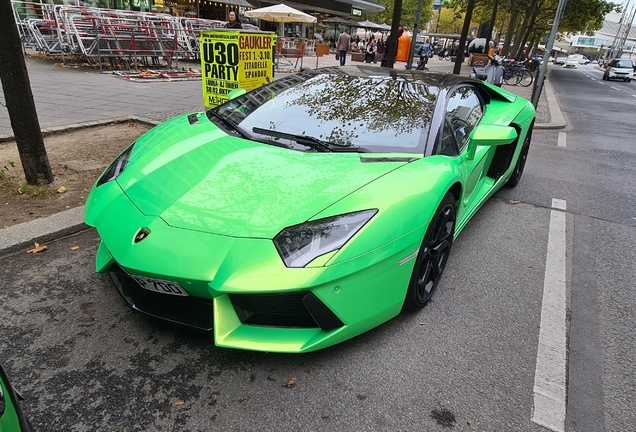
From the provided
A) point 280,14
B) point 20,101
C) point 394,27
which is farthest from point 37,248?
point 280,14

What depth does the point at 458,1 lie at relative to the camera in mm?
32219

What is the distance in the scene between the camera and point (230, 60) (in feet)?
17.0

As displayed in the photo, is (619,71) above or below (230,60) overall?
below

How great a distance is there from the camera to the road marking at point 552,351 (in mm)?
1845

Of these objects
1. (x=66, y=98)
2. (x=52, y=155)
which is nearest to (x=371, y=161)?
(x=52, y=155)

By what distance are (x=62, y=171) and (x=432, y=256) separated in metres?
3.68

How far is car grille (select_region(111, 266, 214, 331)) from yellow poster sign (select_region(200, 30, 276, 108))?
3.80m

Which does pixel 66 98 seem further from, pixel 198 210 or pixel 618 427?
pixel 618 427

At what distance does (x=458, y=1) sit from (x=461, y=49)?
21601 mm

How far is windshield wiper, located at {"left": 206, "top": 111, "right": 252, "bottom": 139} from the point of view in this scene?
2712mm

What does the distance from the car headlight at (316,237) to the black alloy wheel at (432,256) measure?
0.50 meters

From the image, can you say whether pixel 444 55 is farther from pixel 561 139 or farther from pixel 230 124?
pixel 230 124

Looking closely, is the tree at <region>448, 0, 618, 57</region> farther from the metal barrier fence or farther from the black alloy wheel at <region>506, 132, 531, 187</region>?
the black alloy wheel at <region>506, 132, 531, 187</region>

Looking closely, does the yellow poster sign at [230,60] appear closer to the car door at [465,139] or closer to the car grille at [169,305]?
the car door at [465,139]
